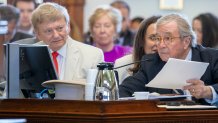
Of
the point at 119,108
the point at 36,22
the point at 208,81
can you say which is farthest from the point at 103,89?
the point at 36,22

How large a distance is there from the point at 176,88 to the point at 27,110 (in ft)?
3.37

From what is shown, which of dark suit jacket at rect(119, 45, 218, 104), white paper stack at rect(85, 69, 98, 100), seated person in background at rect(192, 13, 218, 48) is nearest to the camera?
white paper stack at rect(85, 69, 98, 100)

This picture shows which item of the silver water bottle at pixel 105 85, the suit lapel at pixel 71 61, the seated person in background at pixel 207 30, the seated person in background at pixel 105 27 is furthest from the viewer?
the seated person in background at pixel 105 27

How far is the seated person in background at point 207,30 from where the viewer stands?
21.4 ft

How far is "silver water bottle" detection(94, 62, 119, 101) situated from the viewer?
11.8 feet

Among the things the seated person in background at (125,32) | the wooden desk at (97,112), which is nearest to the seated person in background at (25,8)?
the seated person in background at (125,32)

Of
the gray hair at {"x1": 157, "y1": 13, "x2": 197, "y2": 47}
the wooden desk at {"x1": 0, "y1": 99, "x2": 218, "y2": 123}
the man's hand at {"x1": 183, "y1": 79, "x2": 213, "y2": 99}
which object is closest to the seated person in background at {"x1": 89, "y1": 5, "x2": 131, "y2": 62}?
the gray hair at {"x1": 157, "y1": 13, "x2": 197, "y2": 47}

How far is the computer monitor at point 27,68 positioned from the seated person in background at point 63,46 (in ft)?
2.31

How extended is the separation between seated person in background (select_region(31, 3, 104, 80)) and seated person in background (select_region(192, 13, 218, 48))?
70.9 inches

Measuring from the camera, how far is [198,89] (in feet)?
13.1

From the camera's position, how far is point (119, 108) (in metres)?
3.26

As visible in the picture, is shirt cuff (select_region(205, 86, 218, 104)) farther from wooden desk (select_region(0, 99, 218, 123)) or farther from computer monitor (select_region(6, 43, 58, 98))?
computer monitor (select_region(6, 43, 58, 98))

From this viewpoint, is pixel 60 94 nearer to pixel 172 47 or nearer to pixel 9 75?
pixel 9 75

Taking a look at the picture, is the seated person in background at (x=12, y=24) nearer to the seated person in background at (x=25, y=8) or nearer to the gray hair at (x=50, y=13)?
the seated person in background at (x=25, y=8)
